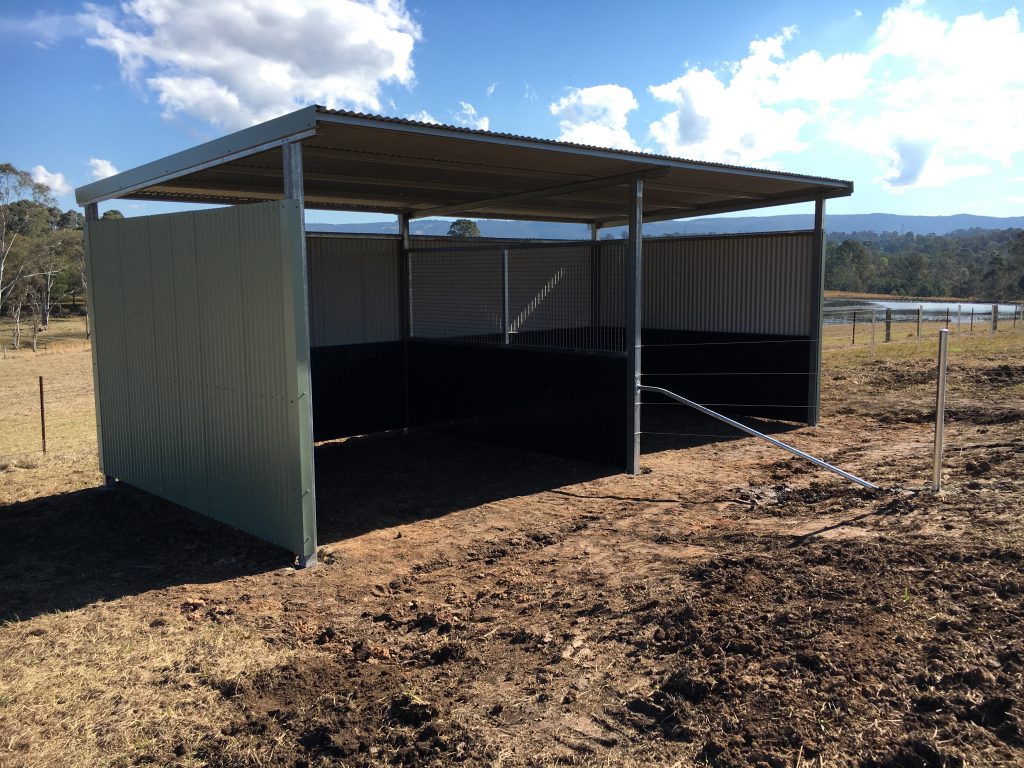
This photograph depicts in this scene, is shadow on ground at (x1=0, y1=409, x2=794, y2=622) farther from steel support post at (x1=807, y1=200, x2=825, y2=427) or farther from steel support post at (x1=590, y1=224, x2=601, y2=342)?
steel support post at (x1=590, y1=224, x2=601, y2=342)

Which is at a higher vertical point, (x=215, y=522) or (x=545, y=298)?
(x=545, y=298)

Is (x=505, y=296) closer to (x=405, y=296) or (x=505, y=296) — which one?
(x=505, y=296)

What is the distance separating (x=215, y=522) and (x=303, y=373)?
215cm

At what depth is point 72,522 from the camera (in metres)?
6.80

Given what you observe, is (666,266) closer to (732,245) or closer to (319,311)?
(732,245)

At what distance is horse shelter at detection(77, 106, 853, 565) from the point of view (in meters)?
5.68

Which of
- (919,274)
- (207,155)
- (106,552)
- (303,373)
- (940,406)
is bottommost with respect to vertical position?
(106,552)

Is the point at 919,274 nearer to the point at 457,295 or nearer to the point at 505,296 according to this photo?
the point at 457,295

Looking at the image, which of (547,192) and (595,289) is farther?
(595,289)

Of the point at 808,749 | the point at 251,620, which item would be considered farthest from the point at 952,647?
the point at 251,620

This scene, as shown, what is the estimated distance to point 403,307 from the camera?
10.6 meters

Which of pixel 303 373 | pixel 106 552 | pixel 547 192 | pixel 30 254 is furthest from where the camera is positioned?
pixel 30 254

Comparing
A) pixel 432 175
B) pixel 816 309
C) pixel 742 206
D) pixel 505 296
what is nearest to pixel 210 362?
pixel 432 175

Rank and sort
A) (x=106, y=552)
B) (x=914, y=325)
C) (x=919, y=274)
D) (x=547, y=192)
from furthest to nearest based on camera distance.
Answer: (x=919, y=274) < (x=914, y=325) < (x=547, y=192) < (x=106, y=552)
